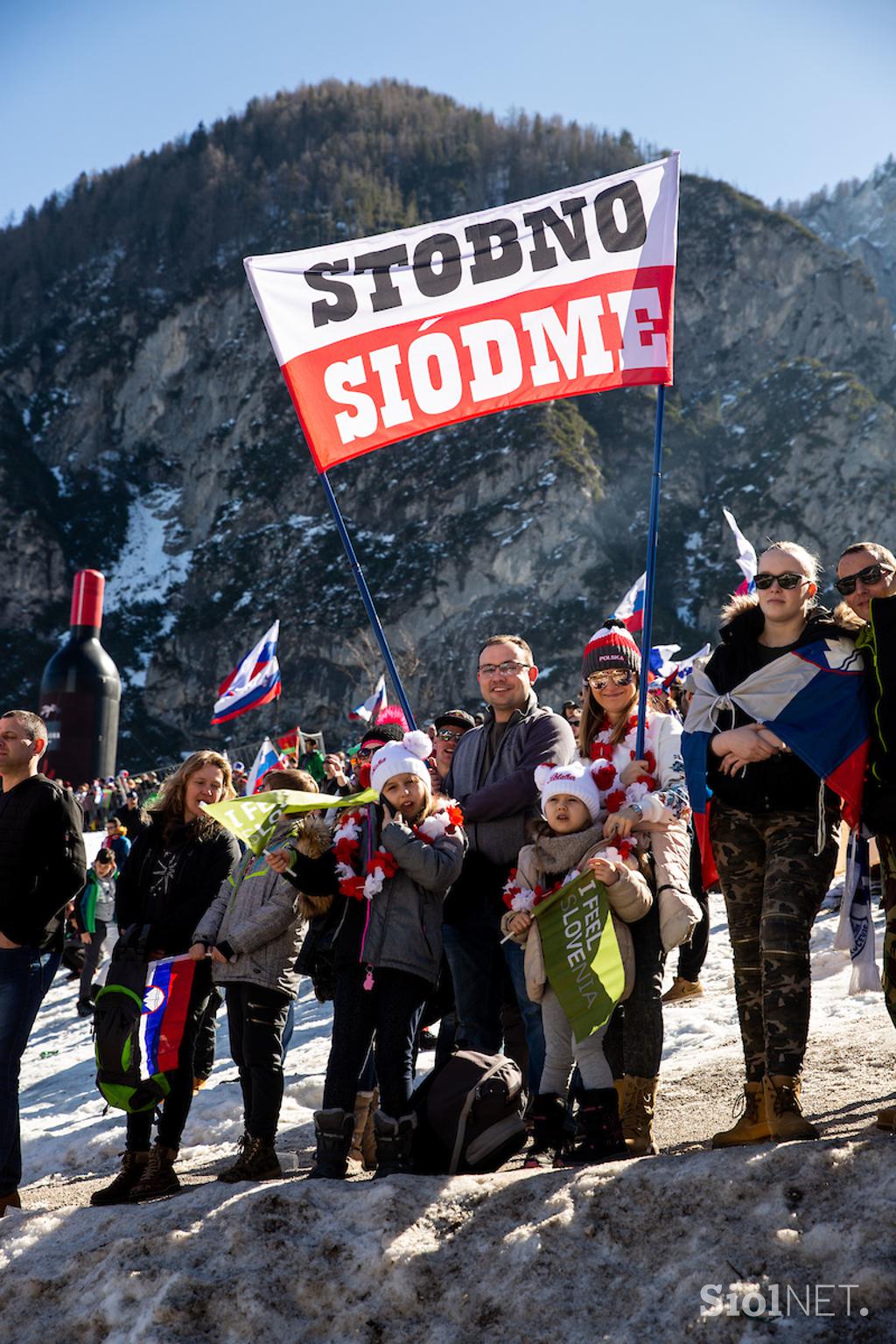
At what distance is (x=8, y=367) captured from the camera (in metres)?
94.6

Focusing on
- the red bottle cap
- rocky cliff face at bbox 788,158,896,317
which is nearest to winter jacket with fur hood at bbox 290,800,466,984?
the red bottle cap

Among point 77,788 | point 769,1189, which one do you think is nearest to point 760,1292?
point 769,1189

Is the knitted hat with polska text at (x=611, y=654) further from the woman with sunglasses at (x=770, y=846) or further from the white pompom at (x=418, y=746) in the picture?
the white pompom at (x=418, y=746)

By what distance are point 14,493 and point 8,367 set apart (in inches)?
642

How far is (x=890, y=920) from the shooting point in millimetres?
3676

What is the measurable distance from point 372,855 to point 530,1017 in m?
0.87

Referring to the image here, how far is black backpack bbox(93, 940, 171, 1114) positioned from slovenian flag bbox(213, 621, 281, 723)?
16.2 m

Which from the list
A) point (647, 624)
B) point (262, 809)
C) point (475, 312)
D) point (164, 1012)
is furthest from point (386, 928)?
point (475, 312)

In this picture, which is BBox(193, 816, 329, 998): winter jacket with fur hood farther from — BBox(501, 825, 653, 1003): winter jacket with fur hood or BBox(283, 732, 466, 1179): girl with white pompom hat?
BBox(501, 825, 653, 1003): winter jacket with fur hood

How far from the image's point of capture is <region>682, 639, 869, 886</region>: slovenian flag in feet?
12.6

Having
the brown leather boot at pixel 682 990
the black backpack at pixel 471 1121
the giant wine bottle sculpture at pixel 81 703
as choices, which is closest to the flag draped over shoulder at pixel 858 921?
the black backpack at pixel 471 1121

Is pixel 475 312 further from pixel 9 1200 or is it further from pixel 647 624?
pixel 9 1200

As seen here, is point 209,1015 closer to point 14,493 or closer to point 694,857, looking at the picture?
point 694,857

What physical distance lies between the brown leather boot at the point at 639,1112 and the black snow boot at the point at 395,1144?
0.75m
